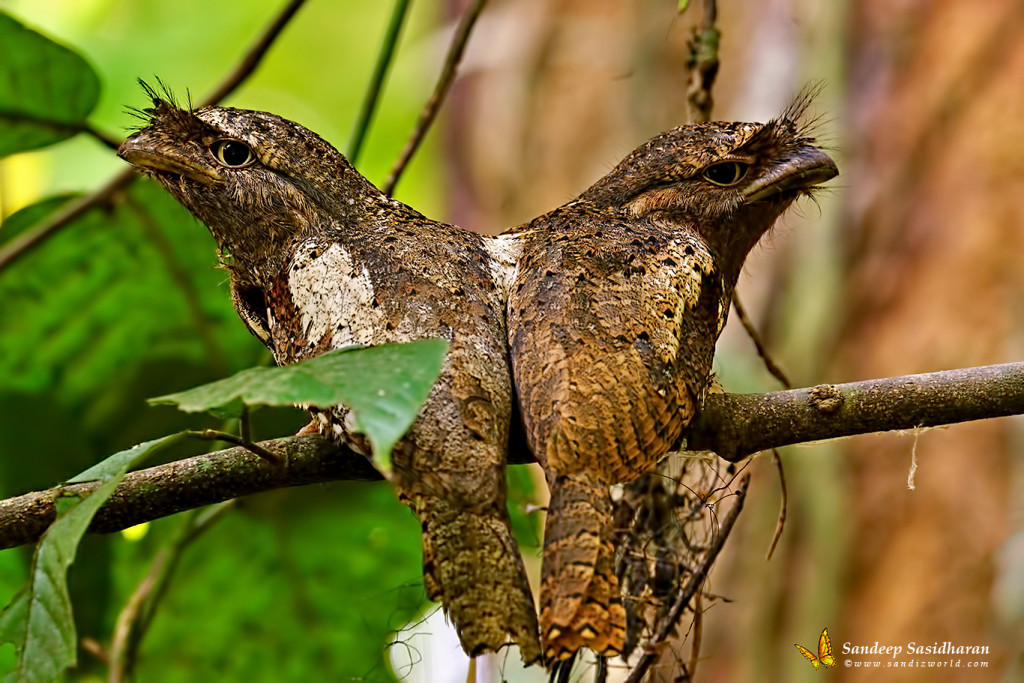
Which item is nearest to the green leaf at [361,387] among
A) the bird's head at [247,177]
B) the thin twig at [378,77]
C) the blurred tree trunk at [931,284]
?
the bird's head at [247,177]

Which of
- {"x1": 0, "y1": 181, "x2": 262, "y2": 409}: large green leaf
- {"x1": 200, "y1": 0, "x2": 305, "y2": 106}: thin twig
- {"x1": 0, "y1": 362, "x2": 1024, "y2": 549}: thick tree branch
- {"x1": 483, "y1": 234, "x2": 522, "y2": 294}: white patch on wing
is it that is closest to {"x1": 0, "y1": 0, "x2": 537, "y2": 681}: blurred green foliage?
{"x1": 0, "y1": 181, "x2": 262, "y2": 409}: large green leaf

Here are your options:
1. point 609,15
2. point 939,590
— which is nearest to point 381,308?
point 939,590

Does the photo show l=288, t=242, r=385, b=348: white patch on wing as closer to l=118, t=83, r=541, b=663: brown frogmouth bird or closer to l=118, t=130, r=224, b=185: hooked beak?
l=118, t=83, r=541, b=663: brown frogmouth bird

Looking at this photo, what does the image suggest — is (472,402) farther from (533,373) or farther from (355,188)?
(355,188)

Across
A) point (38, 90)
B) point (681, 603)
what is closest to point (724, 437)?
point (681, 603)

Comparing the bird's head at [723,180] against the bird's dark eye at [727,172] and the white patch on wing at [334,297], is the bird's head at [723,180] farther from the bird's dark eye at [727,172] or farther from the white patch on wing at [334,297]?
the white patch on wing at [334,297]

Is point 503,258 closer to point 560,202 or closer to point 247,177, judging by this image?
point 247,177
